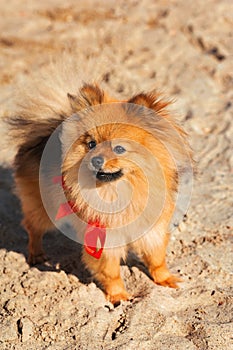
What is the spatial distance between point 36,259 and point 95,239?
1.02 metres

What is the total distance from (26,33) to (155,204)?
215 inches

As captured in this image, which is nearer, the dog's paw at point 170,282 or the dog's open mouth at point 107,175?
the dog's open mouth at point 107,175

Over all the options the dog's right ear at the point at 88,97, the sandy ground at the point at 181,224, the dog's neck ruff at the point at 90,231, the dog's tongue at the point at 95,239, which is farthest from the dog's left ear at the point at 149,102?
the sandy ground at the point at 181,224

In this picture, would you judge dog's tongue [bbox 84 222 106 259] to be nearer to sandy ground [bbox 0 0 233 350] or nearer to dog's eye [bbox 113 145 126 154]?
sandy ground [bbox 0 0 233 350]

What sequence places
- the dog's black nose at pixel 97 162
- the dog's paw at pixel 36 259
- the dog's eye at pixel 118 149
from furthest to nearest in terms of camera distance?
1. the dog's paw at pixel 36 259
2. the dog's eye at pixel 118 149
3. the dog's black nose at pixel 97 162

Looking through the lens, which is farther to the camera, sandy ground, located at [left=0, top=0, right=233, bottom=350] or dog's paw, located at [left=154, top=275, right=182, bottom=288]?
dog's paw, located at [left=154, top=275, right=182, bottom=288]

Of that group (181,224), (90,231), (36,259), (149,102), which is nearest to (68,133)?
(149,102)

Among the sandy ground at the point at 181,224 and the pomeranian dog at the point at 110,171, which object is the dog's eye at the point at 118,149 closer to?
the pomeranian dog at the point at 110,171

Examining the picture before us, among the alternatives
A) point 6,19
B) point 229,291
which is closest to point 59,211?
point 229,291

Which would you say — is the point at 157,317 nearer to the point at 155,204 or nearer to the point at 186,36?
the point at 155,204

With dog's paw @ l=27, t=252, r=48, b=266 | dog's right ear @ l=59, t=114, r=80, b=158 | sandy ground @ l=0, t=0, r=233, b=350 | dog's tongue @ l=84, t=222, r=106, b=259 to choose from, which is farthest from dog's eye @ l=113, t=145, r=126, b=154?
dog's paw @ l=27, t=252, r=48, b=266

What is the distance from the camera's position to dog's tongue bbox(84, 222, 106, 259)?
4152mm

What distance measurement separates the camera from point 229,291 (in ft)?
14.8

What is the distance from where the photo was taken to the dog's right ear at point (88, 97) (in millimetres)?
4141
